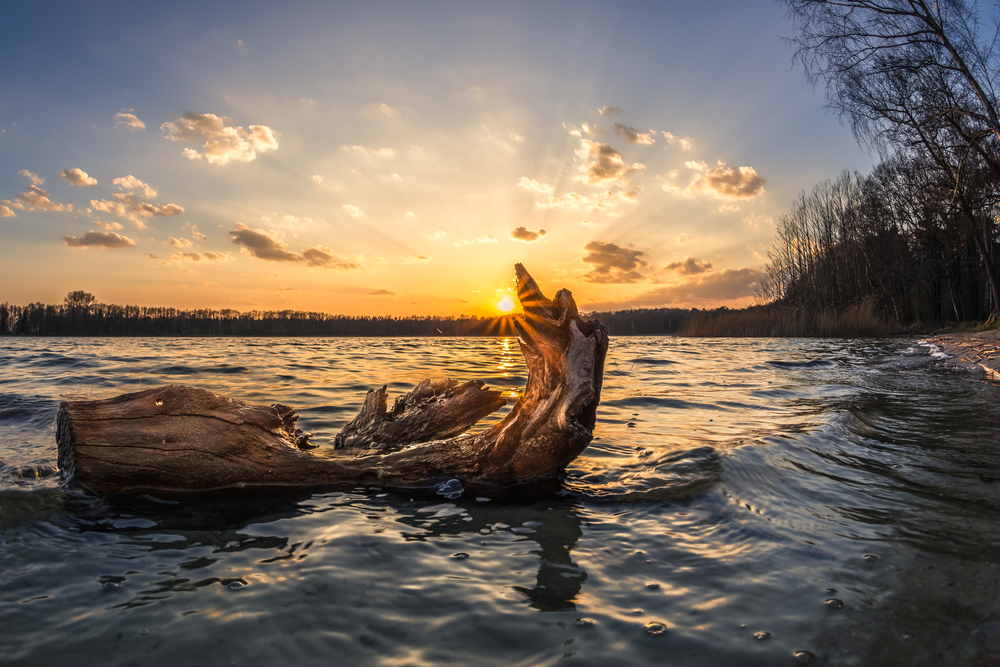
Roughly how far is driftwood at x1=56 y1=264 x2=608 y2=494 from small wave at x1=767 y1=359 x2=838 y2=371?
38.6 feet

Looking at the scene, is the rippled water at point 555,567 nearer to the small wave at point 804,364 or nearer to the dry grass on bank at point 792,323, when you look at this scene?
the small wave at point 804,364

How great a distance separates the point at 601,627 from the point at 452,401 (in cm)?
276

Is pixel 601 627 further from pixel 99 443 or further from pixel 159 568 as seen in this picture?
pixel 99 443

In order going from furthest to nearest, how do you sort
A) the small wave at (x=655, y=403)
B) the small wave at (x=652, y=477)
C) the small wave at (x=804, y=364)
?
the small wave at (x=804, y=364) < the small wave at (x=655, y=403) < the small wave at (x=652, y=477)

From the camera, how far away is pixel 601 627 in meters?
1.94

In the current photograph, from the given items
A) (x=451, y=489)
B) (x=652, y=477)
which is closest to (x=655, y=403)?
(x=652, y=477)

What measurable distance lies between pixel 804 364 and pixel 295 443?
1445 cm

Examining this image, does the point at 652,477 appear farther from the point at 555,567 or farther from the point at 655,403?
the point at 655,403

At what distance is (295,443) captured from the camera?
163 inches

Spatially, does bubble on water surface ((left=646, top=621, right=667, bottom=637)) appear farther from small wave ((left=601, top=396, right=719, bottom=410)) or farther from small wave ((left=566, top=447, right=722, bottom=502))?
small wave ((left=601, top=396, right=719, bottom=410))

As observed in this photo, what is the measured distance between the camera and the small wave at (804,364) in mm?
13141

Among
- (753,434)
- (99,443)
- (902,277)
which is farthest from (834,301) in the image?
(99,443)

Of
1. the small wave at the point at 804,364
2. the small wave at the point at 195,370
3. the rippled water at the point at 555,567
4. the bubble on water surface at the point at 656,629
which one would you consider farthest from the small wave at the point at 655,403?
the small wave at the point at 195,370

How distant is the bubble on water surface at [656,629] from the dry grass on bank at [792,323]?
3496 centimetres
